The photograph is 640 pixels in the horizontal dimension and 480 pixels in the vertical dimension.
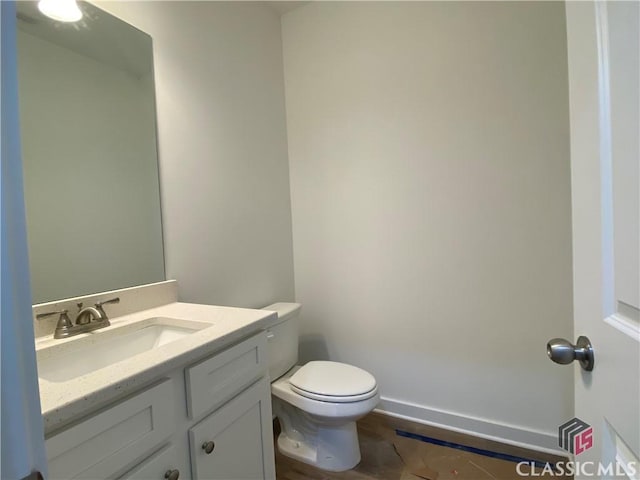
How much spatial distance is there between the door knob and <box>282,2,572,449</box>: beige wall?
117 cm

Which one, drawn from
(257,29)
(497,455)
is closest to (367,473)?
(497,455)

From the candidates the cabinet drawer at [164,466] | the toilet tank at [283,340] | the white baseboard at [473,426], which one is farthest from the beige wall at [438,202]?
the cabinet drawer at [164,466]

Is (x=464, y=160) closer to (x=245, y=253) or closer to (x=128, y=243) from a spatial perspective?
(x=245, y=253)

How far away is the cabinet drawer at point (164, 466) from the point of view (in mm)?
743

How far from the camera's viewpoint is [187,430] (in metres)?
0.86

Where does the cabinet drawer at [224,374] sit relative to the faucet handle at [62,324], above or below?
below

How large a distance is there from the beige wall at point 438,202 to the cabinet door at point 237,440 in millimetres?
1028

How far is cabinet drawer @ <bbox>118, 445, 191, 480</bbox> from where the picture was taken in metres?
0.74

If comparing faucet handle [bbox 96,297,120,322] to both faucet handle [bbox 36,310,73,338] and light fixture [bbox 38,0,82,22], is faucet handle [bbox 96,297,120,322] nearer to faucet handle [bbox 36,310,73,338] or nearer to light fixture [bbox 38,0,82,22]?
faucet handle [bbox 36,310,73,338]

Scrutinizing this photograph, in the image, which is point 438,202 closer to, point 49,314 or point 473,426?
point 473,426

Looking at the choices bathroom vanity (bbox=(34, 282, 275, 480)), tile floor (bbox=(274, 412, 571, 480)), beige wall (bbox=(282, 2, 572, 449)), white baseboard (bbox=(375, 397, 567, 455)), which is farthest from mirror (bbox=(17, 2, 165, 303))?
white baseboard (bbox=(375, 397, 567, 455))

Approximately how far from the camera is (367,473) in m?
1.55

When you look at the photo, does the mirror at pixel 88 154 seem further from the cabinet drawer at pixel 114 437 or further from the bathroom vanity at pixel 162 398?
the cabinet drawer at pixel 114 437

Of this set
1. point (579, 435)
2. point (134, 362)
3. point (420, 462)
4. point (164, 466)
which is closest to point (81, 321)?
point (134, 362)
